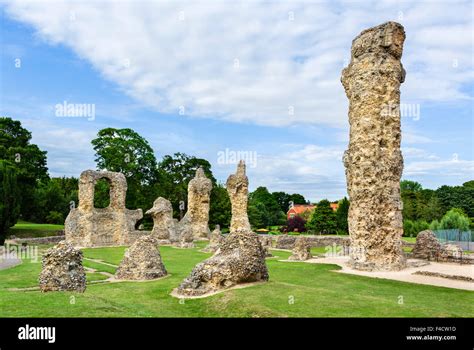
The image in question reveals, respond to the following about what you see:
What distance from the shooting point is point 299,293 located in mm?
10234

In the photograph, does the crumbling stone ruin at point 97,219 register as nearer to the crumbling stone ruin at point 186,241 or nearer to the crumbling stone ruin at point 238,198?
the crumbling stone ruin at point 186,241

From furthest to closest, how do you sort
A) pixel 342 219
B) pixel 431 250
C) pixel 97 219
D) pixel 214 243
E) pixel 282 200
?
pixel 282 200
pixel 342 219
pixel 97 219
pixel 214 243
pixel 431 250

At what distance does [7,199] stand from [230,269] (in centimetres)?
3034

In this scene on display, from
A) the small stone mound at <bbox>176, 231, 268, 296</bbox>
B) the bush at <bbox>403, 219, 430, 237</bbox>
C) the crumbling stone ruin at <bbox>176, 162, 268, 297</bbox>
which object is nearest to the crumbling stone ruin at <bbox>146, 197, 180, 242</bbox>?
the crumbling stone ruin at <bbox>176, 162, 268, 297</bbox>

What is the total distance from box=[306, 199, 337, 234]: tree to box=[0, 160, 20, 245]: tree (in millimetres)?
34217

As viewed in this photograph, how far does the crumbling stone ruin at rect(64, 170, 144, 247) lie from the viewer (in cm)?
3316

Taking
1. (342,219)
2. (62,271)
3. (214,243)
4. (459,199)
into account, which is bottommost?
(214,243)

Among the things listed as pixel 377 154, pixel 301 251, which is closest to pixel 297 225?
pixel 301 251

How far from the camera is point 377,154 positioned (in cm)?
1731

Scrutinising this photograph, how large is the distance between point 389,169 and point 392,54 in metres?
5.01

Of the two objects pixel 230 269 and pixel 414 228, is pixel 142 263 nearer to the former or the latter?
pixel 230 269
